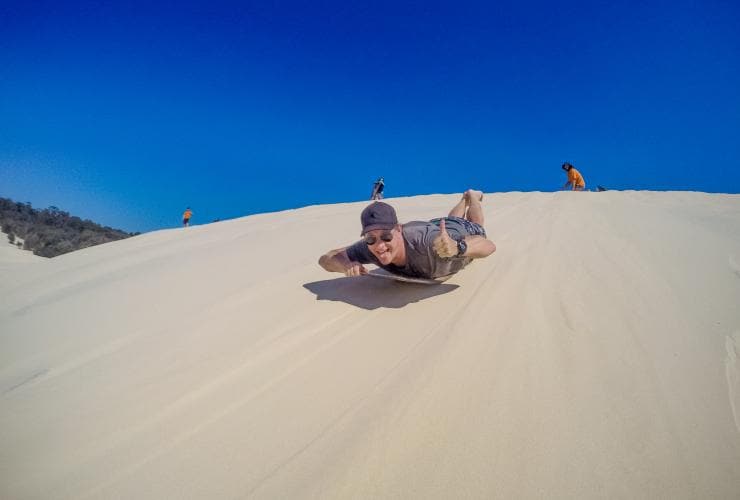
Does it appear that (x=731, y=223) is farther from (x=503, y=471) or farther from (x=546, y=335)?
(x=503, y=471)

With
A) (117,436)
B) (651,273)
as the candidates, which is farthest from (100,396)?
(651,273)

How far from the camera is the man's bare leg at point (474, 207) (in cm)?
358

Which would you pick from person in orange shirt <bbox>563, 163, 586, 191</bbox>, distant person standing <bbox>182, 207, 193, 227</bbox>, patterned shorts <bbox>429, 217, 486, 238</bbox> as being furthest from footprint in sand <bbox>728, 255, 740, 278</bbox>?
distant person standing <bbox>182, 207, 193, 227</bbox>

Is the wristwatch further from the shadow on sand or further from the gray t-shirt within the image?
the shadow on sand

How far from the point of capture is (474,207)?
3617 mm

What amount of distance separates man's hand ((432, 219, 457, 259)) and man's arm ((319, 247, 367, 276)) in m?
0.67

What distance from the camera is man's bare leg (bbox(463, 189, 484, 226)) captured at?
358 cm

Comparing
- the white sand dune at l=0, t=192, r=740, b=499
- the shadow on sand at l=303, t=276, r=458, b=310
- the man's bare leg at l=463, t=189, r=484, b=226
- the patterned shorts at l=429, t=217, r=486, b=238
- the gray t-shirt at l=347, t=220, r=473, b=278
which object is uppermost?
the man's bare leg at l=463, t=189, r=484, b=226

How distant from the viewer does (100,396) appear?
1565 mm

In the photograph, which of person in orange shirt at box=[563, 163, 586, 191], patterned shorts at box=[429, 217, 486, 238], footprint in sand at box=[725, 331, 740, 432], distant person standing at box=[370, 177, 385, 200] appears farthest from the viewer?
distant person standing at box=[370, 177, 385, 200]

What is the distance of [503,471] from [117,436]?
1.41 meters

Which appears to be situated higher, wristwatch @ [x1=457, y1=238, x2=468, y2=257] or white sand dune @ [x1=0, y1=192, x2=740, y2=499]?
wristwatch @ [x1=457, y1=238, x2=468, y2=257]

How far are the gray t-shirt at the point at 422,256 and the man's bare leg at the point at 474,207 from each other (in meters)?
1.03

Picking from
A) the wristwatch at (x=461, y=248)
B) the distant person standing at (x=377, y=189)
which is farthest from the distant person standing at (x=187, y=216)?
the wristwatch at (x=461, y=248)
